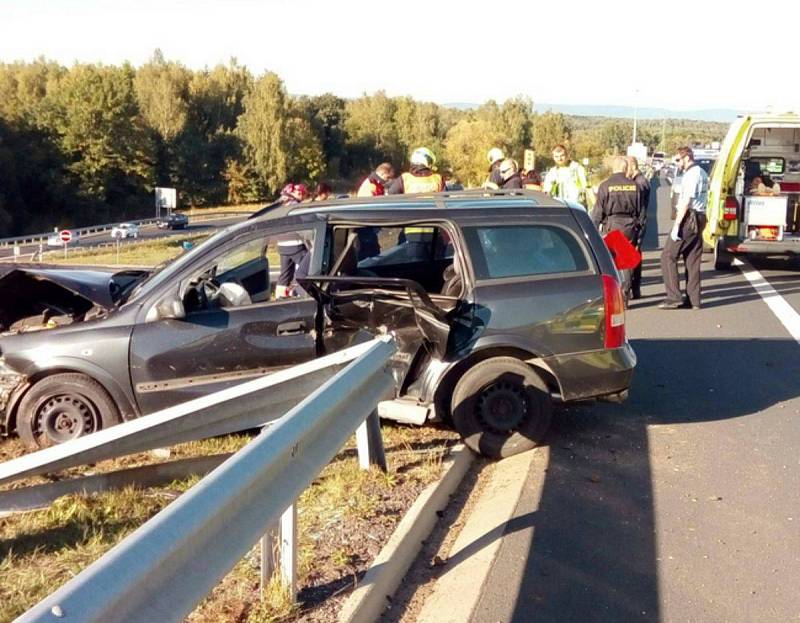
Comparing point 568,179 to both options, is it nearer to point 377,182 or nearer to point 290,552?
point 377,182

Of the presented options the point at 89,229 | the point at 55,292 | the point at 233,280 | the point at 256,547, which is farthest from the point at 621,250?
the point at 89,229

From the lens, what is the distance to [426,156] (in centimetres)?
1084

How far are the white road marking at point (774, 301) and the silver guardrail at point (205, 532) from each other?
293 inches

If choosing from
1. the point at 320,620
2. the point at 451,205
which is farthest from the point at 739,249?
the point at 320,620

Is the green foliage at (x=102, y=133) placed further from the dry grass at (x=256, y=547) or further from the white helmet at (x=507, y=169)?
the dry grass at (x=256, y=547)

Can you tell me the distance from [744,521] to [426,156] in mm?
6512

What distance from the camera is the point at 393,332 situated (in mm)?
6246

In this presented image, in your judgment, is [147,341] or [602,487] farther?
[147,341]

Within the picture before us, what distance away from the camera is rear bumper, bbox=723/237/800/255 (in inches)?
577

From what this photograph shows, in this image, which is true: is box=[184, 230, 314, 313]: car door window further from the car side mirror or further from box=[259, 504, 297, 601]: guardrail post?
box=[259, 504, 297, 601]: guardrail post

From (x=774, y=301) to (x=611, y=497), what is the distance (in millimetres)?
7971

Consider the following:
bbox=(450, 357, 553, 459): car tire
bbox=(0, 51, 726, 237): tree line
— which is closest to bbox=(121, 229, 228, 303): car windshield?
bbox=(450, 357, 553, 459): car tire

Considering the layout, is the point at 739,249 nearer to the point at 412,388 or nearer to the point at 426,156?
the point at 426,156

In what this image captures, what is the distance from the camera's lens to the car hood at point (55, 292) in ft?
21.7
